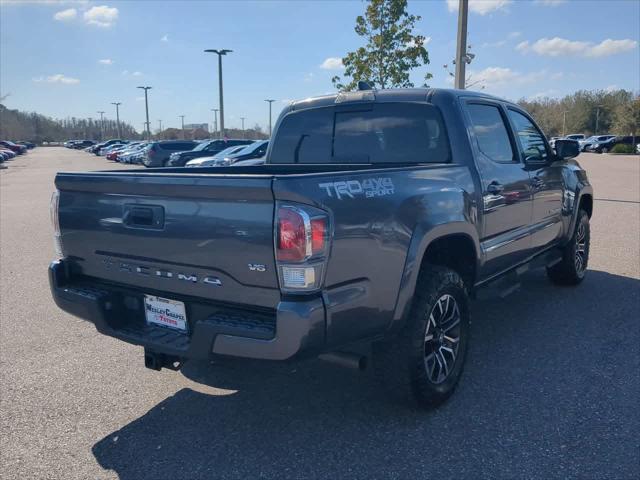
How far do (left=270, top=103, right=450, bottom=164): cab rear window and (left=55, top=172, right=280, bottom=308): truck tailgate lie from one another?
176cm

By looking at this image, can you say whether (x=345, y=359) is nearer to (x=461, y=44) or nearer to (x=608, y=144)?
(x=461, y=44)

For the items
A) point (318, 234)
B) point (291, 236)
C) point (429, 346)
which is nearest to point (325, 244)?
point (318, 234)

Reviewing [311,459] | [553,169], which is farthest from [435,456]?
[553,169]

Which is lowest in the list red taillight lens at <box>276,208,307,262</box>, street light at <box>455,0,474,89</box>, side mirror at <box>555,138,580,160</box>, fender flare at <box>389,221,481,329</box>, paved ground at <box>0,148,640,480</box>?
paved ground at <box>0,148,640,480</box>

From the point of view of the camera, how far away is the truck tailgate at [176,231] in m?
2.48

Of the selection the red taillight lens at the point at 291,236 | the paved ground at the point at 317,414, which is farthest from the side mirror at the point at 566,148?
the red taillight lens at the point at 291,236

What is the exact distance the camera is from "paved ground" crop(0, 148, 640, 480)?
279 centimetres

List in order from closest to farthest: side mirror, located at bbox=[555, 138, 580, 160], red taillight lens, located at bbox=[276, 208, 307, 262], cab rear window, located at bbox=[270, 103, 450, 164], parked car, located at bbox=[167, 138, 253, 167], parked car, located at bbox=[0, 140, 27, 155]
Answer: red taillight lens, located at bbox=[276, 208, 307, 262] → cab rear window, located at bbox=[270, 103, 450, 164] → side mirror, located at bbox=[555, 138, 580, 160] → parked car, located at bbox=[167, 138, 253, 167] → parked car, located at bbox=[0, 140, 27, 155]

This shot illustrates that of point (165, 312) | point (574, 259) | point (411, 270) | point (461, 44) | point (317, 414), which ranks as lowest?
point (317, 414)

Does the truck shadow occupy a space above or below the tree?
below

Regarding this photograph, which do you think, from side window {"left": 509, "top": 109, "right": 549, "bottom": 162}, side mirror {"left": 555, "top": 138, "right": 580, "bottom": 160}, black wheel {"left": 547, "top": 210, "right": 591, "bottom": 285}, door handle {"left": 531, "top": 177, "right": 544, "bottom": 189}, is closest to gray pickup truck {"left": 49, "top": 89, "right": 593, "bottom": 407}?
door handle {"left": 531, "top": 177, "right": 544, "bottom": 189}

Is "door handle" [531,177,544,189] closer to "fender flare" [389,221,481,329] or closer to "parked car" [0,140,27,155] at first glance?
"fender flare" [389,221,481,329]

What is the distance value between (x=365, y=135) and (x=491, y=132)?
1037 millimetres

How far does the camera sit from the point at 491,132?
14.0 feet
